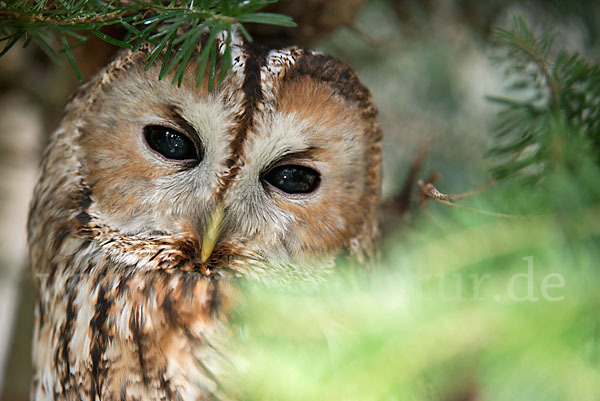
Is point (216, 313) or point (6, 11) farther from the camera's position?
point (216, 313)

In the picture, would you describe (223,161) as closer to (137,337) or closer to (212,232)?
(212,232)

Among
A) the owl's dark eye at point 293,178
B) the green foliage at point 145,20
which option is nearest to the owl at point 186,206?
the owl's dark eye at point 293,178

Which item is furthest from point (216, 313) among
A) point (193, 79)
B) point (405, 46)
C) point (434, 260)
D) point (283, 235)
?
point (405, 46)

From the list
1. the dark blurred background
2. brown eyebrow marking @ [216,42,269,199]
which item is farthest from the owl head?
the dark blurred background

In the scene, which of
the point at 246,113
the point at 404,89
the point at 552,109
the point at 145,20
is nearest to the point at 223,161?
the point at 246,113

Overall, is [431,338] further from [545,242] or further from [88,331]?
[88,331]

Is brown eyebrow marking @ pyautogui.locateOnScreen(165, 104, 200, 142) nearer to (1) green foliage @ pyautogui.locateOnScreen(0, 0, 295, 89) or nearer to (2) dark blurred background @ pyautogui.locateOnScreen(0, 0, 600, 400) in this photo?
(1) green foliage @ pyautogui.locateOnScreen(0, 0, 295, 89)
